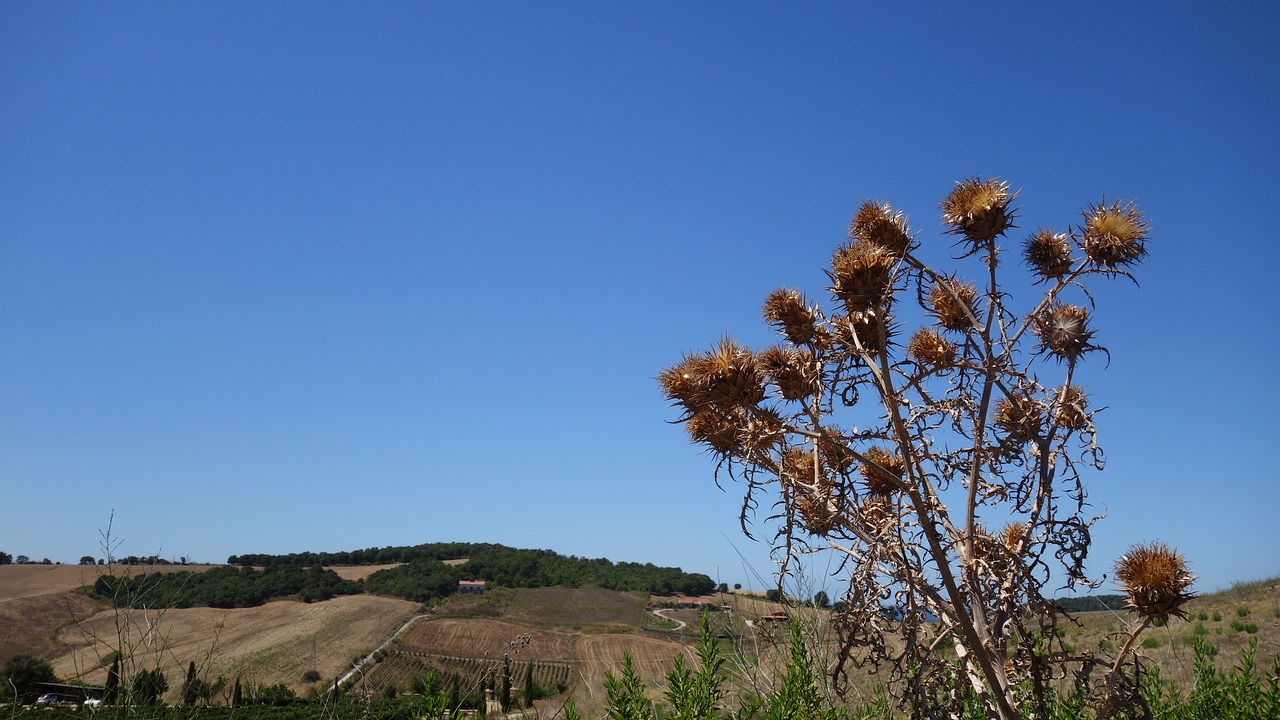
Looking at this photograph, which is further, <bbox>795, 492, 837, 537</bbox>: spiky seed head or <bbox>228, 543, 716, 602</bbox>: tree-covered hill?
<bbox>228, 543, 716, 602</bbox>: tree-covered hill

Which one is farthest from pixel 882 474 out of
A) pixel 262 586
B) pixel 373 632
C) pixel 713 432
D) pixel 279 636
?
pixel 262 586

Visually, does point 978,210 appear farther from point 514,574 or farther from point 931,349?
point 514,574

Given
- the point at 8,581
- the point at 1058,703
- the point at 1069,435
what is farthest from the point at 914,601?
the point at 8,581

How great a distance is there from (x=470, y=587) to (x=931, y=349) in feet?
385

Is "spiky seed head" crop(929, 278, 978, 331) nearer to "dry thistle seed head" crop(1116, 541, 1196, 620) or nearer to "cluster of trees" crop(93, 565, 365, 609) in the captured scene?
"dry thistle seed head" crop(1116, 541, 1196, 620)

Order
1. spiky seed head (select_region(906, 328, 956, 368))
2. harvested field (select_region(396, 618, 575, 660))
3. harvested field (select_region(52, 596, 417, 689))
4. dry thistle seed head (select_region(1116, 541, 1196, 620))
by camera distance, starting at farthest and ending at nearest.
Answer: harvested field (select_region(396, 618, 575, 660)) → harvested field (select_region(52, 596, 417, 689)) → spiky seed head (select_region(906, 328, 956, 368)) → dry thistle seed head (select_region(1116, 541, 1196, 620))

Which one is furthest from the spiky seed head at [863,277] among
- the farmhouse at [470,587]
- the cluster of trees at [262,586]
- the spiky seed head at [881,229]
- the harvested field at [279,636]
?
the farmhouse at [470,587]

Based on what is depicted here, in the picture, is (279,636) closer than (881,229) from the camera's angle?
No

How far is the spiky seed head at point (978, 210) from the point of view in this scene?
3.11 metres

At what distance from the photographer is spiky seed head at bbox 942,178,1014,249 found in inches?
123

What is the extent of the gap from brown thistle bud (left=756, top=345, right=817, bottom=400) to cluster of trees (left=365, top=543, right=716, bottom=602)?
86.9m

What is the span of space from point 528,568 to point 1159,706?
12951 cm

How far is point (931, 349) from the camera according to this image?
358 cm

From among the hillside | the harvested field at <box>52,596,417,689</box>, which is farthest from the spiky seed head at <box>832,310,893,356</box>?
the harvested field at <box>52,596,417,689</box>
